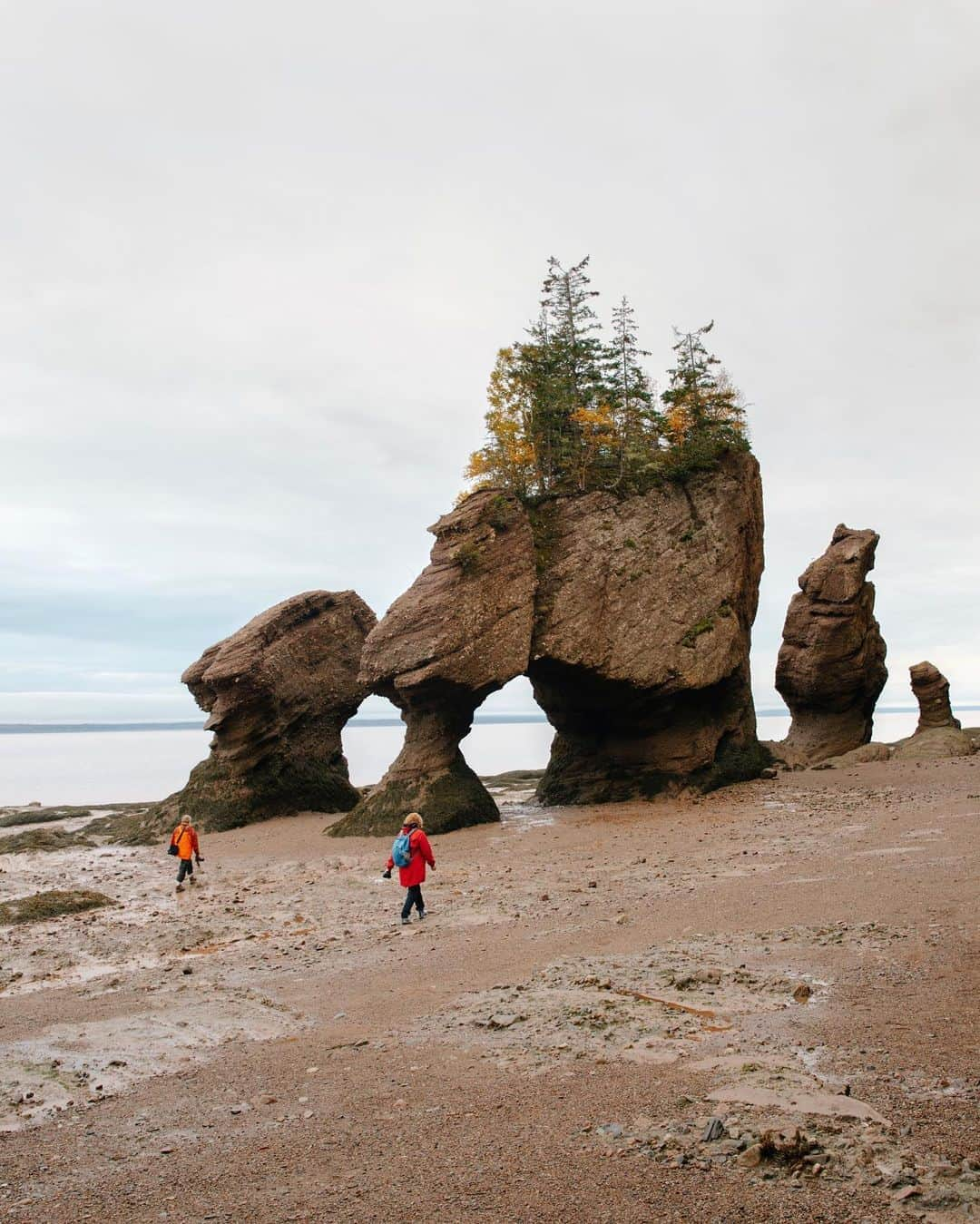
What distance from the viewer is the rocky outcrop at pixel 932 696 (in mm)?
41875

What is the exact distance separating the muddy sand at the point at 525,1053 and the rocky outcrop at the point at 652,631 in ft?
41.2

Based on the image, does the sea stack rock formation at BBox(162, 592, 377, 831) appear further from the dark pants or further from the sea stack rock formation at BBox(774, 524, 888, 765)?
the dark pants

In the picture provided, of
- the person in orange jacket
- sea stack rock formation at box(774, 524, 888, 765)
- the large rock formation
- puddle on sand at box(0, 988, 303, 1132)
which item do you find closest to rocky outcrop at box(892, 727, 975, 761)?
sea stack rock formation at box(774, 524, 888, 765)

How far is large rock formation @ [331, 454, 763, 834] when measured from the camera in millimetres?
28875

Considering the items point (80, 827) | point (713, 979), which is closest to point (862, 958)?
point (713, 979)

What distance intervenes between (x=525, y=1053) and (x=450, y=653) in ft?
66.1

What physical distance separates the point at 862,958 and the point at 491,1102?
5.00 meters

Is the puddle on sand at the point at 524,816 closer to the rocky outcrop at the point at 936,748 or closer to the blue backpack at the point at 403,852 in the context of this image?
the blue backpack at the point at 403,852

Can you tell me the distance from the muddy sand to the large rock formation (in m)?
10.9

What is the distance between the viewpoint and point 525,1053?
27.9 ft

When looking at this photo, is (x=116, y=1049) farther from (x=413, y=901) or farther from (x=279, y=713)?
(x=279, y=713)

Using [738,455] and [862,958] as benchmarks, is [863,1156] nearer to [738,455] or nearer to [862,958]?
[862,958]

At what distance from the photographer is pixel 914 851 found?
1681 cm

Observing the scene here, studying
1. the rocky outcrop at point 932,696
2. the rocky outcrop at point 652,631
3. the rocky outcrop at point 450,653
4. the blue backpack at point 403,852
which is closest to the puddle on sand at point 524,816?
the rocky outcrop at point 450,653
